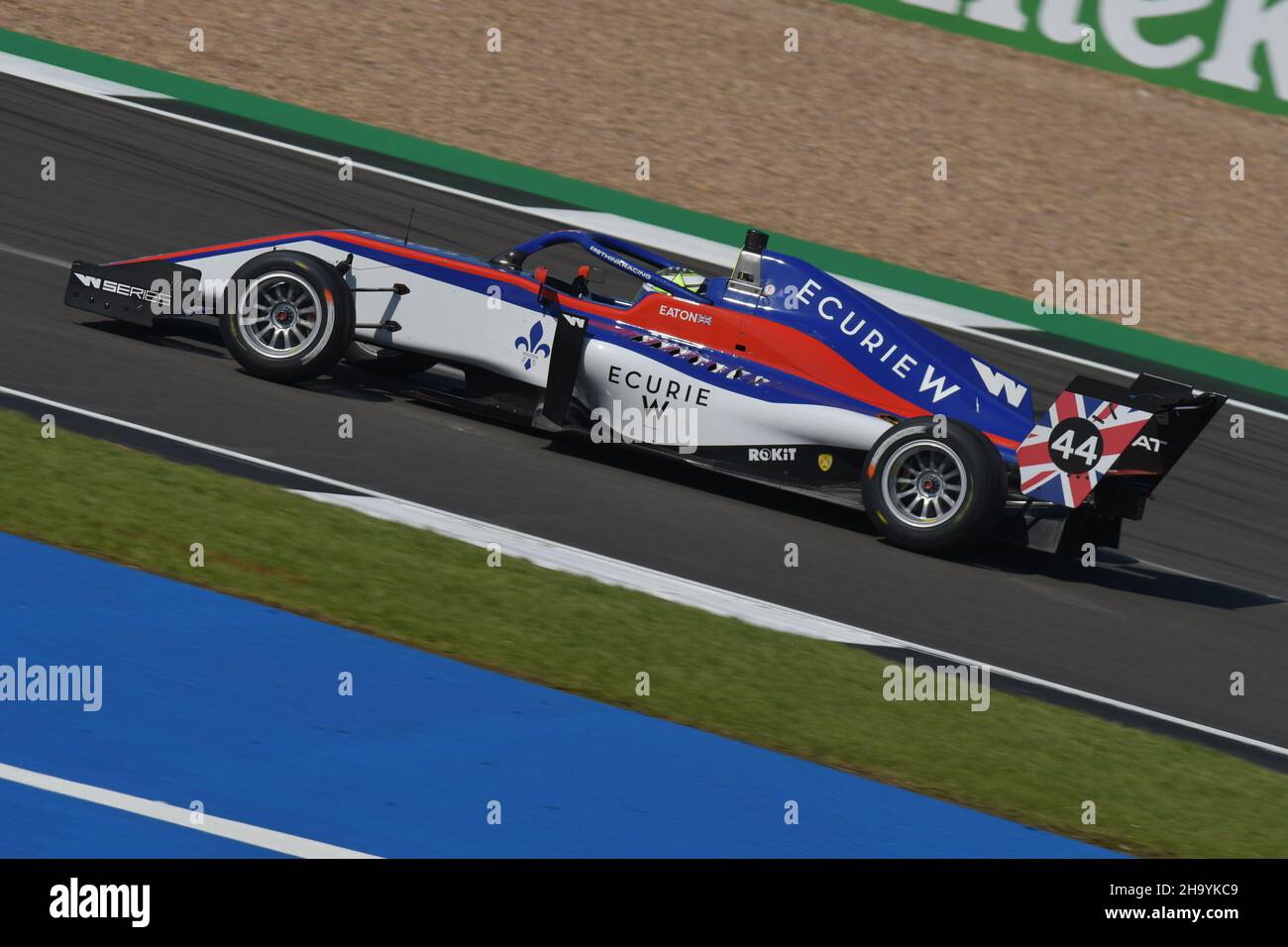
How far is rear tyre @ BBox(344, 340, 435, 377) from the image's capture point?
11.4m

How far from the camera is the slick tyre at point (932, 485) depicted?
962 cm

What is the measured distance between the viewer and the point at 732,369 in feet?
33.6

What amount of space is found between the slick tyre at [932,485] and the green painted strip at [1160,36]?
13.0 meters

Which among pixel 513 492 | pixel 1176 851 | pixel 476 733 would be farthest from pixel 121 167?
pixel 1176 851

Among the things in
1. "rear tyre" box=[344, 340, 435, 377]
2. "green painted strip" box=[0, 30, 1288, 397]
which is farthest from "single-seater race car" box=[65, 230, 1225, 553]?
"green painted strip" box=[0, 30, 1288, 397]

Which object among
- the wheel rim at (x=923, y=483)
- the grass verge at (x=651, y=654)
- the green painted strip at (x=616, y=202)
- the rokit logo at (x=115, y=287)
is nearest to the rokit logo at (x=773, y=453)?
the wheel rim at (x=923, y=483)

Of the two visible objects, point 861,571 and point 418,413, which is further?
point 418,413

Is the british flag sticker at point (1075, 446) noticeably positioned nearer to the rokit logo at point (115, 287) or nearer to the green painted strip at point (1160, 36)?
the rokit logo at point (115, 287)

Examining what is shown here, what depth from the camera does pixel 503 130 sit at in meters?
19.0

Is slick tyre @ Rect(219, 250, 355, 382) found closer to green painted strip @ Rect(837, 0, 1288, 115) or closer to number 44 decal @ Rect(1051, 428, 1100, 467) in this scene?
number 44 decal @ Rect(1051, 428, 1100, 467)

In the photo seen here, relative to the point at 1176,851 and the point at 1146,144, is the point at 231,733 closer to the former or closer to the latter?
the point at 1176,851

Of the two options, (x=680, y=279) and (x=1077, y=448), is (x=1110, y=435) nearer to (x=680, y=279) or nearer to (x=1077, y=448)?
(x=1077, y=448)

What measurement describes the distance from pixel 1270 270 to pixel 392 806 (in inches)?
619

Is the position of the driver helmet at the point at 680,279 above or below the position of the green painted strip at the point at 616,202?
below
